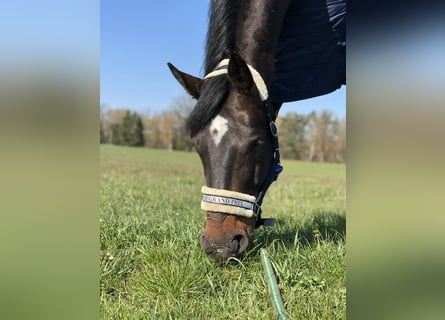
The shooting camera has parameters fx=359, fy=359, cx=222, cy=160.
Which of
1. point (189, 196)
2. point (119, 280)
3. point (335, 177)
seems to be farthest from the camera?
point (335, 177)

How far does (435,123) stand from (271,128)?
66.6 inches

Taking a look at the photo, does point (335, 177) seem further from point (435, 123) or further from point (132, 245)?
point (435, 123)

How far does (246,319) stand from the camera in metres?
1.74

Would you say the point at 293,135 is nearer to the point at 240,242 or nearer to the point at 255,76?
the point at 255,76

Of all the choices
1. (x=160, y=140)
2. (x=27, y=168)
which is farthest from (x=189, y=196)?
(x=160, y=140)

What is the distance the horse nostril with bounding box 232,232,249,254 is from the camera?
2.09 metres

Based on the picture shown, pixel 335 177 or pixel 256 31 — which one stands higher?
pixel 256 31

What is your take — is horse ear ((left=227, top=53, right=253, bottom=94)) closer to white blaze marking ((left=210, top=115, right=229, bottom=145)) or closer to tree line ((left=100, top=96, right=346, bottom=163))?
white blaze marking ((left=210, top=115, right=229, bottom=145))

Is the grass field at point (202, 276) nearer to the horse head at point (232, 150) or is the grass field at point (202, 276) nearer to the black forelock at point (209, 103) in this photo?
the horse head at point (232, 150)

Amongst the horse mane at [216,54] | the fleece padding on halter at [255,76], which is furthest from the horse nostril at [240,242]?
the fleece padding on halter at [255,76]

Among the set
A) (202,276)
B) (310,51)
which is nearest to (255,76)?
(310,51)

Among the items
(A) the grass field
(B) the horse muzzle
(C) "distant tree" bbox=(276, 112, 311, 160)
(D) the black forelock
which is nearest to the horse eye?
(D) the black forelock

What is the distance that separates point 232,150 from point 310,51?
1316mm

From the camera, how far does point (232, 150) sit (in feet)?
7.14
